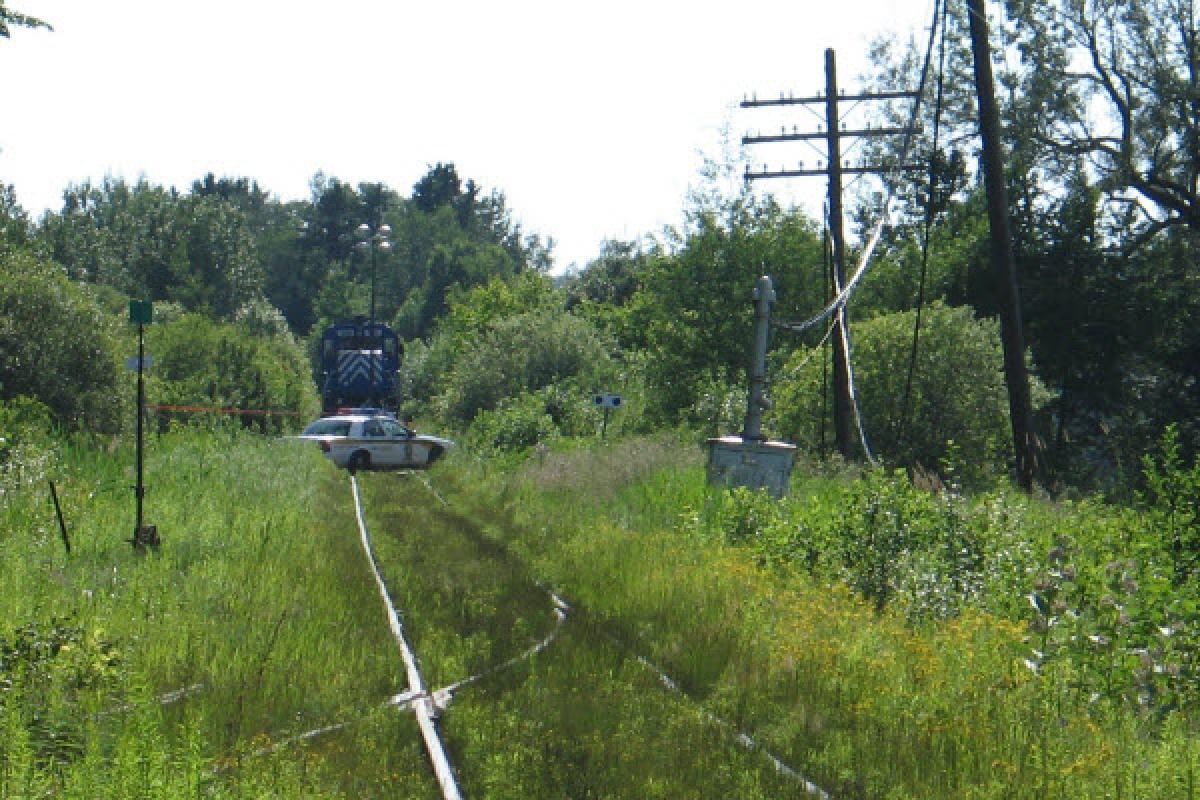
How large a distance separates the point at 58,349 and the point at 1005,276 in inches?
726

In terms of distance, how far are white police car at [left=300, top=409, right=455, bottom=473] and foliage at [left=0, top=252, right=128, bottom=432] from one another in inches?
184

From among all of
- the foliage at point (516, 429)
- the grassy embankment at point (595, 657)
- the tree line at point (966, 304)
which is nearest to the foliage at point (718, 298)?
the tree line at point (966, 304)

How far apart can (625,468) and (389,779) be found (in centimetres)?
1436

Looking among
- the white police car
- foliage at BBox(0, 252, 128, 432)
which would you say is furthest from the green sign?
the white police car

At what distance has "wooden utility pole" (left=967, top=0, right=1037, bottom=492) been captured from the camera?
16.7m

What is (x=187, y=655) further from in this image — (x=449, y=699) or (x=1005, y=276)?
(x=1005, y=276)

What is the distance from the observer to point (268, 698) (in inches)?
301

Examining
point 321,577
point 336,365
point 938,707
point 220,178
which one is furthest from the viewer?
point 220,178

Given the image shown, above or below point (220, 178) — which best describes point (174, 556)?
below

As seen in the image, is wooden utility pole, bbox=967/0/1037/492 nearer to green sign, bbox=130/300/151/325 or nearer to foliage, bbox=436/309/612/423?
green sign, bbox=130/300/151/325

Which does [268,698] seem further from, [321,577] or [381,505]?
[381,505]

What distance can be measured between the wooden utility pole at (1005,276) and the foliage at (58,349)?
57.6 feet

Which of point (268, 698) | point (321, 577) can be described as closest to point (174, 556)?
point (321, 577)

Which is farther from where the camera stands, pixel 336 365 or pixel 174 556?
pixel 336 365
